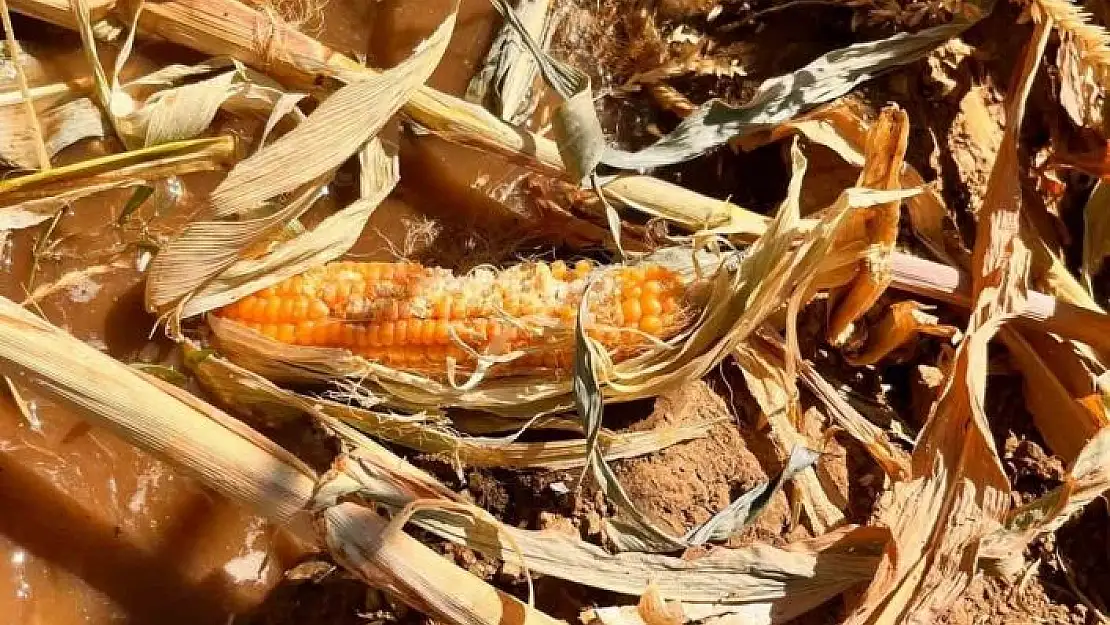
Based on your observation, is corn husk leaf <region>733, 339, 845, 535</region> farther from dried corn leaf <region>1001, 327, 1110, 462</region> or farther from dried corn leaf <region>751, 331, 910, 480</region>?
dried corn leaf <region>1001, 327, 1110, 462</region>

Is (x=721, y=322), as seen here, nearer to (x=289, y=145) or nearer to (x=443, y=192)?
(x=443, y=192)

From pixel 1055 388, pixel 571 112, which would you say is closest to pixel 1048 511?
pixel 1055 388

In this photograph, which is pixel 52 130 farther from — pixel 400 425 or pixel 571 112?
pixel 571 112

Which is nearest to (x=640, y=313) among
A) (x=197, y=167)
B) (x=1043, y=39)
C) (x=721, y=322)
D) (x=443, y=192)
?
(x=721, y=322)

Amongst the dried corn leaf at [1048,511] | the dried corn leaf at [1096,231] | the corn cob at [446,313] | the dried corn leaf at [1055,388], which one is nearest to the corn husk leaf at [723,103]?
the corn cob at [446,313]

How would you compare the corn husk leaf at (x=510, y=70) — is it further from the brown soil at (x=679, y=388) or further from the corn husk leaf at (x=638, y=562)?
the corn husk leaf at (x=638, y=562)
